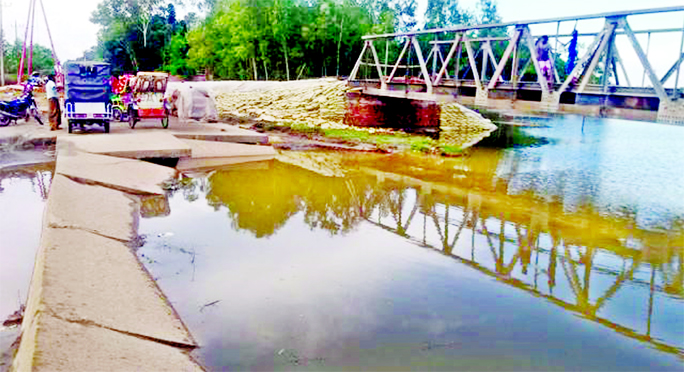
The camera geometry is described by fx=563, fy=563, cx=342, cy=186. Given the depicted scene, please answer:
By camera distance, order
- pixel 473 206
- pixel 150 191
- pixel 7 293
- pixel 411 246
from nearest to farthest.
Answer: pixel 7 293 < pixel 411 246 < pixel 150 191 < pixel 473 206

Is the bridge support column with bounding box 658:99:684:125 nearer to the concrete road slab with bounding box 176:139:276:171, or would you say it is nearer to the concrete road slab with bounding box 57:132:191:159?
the concrete road slab with bounding box 176:139:276:171

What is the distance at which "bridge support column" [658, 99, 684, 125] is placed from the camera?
35.2 feet

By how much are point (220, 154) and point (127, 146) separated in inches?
105

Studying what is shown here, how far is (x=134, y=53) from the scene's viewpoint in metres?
53.3

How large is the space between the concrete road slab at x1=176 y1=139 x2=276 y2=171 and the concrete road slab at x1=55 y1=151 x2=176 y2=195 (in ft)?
4.76

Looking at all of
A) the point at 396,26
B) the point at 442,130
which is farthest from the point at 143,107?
the point at 396,26

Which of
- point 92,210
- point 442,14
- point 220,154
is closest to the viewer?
point 92,210

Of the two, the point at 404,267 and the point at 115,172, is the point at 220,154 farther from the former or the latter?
the point at 404,267

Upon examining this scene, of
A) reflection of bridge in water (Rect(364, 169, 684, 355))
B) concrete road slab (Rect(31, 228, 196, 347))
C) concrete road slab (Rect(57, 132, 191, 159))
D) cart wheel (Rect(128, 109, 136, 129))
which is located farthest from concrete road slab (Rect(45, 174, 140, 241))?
cart wheel (Rect(128, 109, 136, 129))

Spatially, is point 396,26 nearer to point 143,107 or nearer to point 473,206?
point 143,107

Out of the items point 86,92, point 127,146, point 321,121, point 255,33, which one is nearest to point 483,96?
point 127,146

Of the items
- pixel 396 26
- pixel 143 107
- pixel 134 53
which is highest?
Result: pixel 396 26

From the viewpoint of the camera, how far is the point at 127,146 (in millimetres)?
13117

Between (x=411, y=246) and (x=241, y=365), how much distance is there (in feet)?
Result: 14.5
